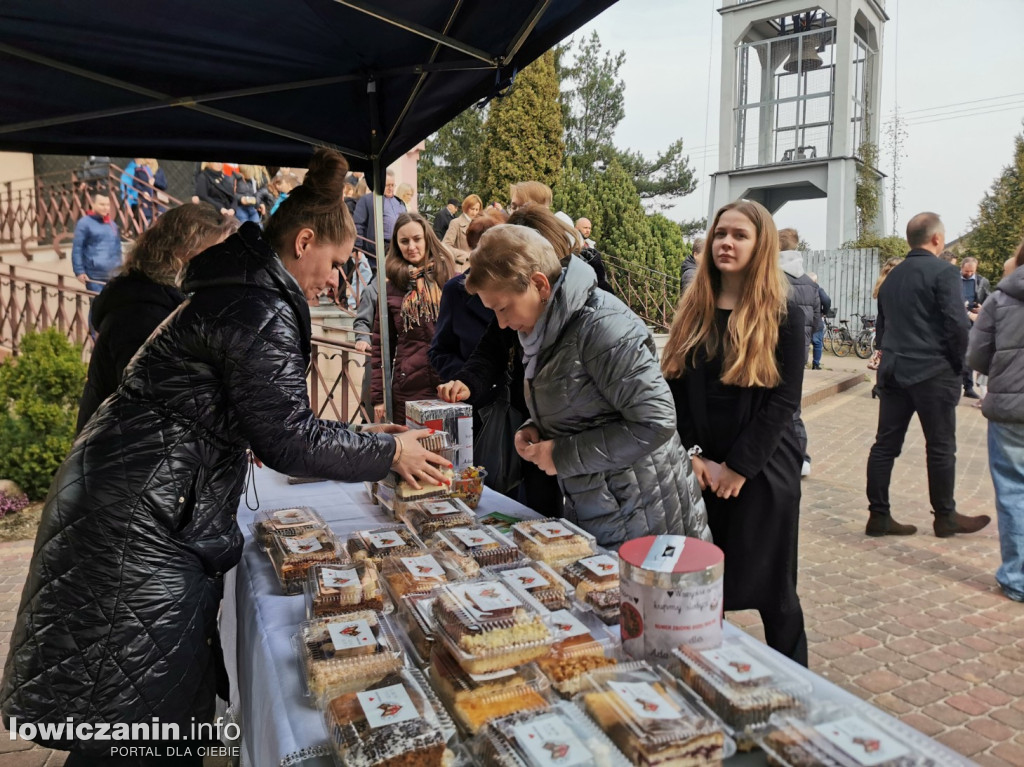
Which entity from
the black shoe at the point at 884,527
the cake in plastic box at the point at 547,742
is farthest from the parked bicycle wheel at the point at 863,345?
the cake in plastic box at the point at 547,742

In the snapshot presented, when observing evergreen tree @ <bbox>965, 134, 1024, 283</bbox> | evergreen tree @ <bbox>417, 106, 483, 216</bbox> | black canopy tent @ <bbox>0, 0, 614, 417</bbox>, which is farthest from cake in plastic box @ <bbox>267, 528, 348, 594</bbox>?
evergreen tree @ <bbox>417, 106, 483, 216</bbox>

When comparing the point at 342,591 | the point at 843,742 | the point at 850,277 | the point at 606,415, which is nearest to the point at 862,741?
the point at 843,742

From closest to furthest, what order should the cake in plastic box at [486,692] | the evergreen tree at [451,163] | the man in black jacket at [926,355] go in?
the cake in plastic box at [486,692]
the man in black jacket at [926,355]
the evergreen tree at [451,163]

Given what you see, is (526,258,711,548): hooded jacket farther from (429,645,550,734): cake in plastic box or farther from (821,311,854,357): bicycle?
(821,311,854,357): bicycle

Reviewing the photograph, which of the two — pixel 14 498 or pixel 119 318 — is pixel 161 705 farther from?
pixel 14 498

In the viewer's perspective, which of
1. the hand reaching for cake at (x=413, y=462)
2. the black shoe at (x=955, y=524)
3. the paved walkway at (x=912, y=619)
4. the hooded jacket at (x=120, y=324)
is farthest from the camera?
the black shoe at (x=955, y=524)

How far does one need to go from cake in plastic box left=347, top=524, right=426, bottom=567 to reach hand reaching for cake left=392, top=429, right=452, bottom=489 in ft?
0.50

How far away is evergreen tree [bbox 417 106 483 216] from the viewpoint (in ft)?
92.8

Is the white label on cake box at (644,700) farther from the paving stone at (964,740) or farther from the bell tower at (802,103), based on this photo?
the bell tower at (802,103)

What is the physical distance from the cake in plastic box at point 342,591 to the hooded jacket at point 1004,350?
12.4 ft

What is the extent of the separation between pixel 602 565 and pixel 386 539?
61 centimetres

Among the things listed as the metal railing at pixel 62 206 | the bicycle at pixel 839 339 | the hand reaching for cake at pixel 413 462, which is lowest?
the hand reaching for cake at pixel 413 462

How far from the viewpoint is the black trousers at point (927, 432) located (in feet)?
15.4

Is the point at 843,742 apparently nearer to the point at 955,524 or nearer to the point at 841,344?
the point at 955,524
